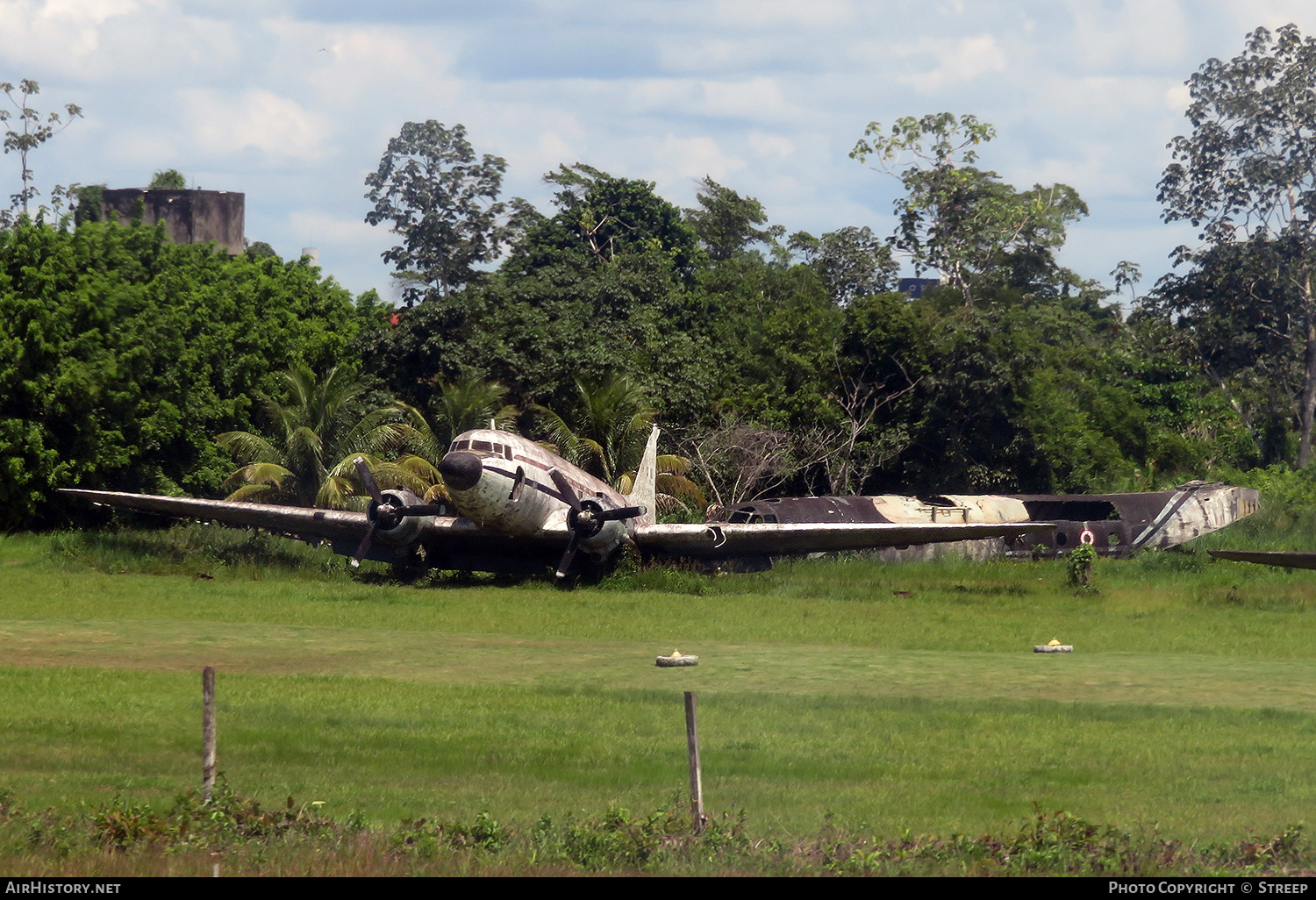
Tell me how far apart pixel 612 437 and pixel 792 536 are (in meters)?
10.2

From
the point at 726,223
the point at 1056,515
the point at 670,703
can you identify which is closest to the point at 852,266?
the point at 726,223

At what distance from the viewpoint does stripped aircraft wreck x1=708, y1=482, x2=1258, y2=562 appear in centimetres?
3819

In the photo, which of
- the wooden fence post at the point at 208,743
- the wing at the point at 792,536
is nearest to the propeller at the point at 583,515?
the wing at the point at 792,536

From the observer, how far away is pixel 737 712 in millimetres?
15133

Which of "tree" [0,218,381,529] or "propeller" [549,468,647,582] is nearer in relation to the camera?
"propeller" [549,468,647,582]

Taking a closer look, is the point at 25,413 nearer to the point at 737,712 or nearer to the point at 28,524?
the point at 28,524

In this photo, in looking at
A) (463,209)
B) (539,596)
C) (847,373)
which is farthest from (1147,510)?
(463,209)

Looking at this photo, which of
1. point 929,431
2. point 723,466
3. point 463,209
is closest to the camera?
point 723,466

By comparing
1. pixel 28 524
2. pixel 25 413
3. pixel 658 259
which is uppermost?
pixel 658 259

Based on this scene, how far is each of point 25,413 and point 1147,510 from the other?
33.6 meters

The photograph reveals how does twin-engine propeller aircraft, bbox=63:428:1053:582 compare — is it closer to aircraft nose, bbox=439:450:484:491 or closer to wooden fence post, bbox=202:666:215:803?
aircraft nose, bbox=439:450:484:491

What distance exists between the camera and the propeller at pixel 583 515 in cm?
3188

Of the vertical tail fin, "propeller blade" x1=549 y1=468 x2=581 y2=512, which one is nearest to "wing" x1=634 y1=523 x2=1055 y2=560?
the vertical tail fin

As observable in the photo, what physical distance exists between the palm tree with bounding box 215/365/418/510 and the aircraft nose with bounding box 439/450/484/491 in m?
7.51
